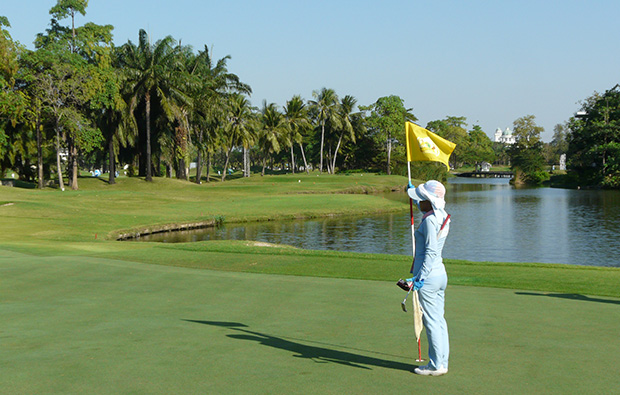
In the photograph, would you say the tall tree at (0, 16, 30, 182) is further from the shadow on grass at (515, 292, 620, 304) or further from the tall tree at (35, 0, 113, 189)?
the shadow on grass at (515, 292, 620, 304)

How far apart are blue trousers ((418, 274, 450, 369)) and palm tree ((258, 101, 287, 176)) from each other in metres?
109

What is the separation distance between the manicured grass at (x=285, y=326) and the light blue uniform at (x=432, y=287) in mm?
380

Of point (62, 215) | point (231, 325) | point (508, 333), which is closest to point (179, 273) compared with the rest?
point (231, 325)

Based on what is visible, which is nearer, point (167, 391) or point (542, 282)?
point (167, 391)

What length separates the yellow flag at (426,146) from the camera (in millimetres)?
9445

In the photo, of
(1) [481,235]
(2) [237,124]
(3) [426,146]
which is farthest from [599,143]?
(3) [426,146]

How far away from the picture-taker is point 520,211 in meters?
62.2

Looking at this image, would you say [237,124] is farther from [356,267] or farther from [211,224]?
[356,267]

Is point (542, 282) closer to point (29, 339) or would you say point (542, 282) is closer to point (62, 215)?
point (29, 339)

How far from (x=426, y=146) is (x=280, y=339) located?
392 centimetres

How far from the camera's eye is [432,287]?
772 centimetres

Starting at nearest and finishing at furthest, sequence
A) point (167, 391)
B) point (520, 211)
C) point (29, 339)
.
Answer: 1. point (167, 391)
2. point (29, 339)
3. point (520, 211)

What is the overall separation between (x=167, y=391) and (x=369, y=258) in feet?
52.4

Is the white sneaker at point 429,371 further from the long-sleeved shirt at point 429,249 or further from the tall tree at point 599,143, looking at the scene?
the tall tree at point 599,143
